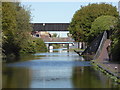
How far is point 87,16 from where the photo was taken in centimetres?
7031

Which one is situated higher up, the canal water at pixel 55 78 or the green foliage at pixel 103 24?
the green foliage at pixel 103 24

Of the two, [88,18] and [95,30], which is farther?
[88,18]

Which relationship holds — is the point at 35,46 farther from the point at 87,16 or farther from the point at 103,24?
the point at 103,24

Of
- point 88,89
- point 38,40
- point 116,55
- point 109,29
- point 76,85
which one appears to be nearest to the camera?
point 88,89

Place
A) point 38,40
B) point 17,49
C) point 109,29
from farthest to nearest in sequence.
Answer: point 38,40, point 17,49, point 109,29

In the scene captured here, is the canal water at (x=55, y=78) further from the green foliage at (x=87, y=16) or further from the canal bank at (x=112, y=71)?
the green foliage at (x=87, y=16)

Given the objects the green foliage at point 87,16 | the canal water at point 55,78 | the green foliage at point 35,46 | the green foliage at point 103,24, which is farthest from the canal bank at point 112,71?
the green foliage at point 35,46

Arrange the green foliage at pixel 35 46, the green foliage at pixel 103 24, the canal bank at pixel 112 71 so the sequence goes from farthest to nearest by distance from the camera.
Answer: the green foliage at pixel 35 46, the green foliage at pixel 103 24, the canal bank at pixel 112 71

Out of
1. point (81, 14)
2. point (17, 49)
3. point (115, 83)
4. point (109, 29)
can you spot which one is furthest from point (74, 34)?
point (115, 83)

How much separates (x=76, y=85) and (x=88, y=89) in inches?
73.9

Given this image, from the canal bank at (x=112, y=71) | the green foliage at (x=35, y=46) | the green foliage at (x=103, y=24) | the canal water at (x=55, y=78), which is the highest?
the green foliage at (x=103, y=24)

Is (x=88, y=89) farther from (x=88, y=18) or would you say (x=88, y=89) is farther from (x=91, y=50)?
(x=88, y=18)

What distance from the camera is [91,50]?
61.8 meters

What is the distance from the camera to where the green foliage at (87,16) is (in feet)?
230
